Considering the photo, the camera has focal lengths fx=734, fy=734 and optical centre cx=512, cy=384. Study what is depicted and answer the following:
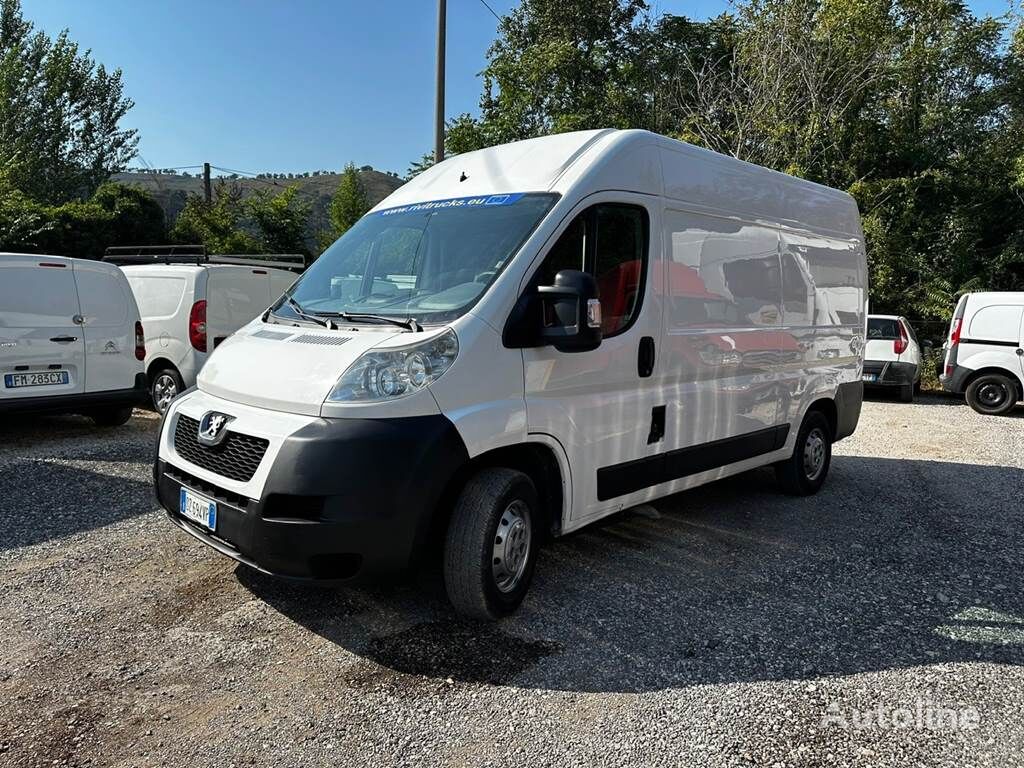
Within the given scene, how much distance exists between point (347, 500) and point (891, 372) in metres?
11.8

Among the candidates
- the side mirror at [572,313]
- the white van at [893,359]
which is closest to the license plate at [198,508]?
the side mirror at [572,313]

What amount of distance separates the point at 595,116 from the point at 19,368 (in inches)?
694

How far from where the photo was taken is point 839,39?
16250 millimetres

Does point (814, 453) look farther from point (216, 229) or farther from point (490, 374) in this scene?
point (216, 229)

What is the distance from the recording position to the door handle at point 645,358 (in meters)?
4.03

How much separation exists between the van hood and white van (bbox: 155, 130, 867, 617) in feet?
0.04

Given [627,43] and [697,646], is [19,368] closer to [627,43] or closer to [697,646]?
[697,646]

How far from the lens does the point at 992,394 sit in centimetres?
1151

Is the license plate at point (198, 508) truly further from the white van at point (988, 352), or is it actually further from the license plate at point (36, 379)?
the white van at point (988, 352)

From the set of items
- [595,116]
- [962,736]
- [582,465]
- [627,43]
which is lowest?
[962,736]

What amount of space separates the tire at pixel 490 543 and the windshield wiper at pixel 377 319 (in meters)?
0.73

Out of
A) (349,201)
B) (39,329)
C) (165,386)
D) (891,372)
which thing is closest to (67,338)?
(39,329)

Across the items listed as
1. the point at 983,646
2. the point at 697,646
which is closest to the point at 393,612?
the point at 697,646

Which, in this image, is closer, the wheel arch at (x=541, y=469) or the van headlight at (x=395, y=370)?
the van headlight at (x=395, y=370)
